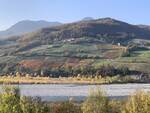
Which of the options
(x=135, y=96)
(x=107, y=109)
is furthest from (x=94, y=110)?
(x=135, y=96)

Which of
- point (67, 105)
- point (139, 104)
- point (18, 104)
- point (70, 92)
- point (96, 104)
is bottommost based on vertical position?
point (70, 92)

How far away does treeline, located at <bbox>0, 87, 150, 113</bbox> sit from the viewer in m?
51.1

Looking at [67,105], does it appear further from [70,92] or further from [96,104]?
[70,92]

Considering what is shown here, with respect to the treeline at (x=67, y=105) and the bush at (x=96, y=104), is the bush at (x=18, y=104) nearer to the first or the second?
the treeline at (x=67, y=105)

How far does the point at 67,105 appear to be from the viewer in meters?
69.1

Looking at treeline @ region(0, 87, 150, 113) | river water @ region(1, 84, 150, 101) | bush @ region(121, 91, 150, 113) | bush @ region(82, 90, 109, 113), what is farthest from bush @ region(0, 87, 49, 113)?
river water @ region(1, 84, 150, 101)

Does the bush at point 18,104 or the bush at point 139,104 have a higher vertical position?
the bush at point 18,104

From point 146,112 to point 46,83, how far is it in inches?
5030

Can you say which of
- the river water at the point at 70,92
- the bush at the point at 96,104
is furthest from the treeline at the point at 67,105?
the river water at the point at 70,92

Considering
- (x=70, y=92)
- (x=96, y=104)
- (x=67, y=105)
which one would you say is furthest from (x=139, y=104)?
(x=70, y=92)

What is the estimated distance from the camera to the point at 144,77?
653 ft

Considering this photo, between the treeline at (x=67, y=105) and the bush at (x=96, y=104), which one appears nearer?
the treeline at (x=67, y=105)

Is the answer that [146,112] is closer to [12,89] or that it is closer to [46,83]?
[12,89]

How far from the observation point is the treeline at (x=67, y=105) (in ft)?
168
